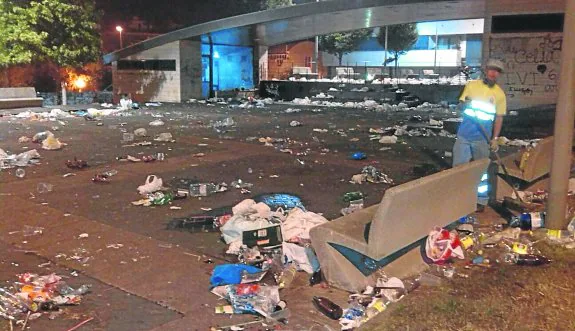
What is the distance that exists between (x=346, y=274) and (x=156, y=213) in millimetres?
3447

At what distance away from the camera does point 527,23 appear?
2170 cm

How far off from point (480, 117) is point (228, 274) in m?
4.10

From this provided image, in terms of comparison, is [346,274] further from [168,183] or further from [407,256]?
[168,183]

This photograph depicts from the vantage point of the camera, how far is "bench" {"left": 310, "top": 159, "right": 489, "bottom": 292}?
4.62 m

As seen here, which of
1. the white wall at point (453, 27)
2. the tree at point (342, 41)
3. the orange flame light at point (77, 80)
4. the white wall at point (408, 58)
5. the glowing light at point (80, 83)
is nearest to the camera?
the orange flame light at point (77, 80)

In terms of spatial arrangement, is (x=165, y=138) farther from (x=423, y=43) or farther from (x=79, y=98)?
(x=423, y=43)

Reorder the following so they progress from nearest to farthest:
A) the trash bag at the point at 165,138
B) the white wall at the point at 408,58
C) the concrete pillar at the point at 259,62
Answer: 1. the trash bag at the point at 165,138
2. the concrete pillar at the point at 259,62
3. the white wall at the point at 408,58

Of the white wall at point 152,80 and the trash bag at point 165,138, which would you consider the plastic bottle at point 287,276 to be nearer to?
the trash bag at point 165,138

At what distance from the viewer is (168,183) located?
30.6 feet

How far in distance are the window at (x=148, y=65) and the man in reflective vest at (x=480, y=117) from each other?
2351cm

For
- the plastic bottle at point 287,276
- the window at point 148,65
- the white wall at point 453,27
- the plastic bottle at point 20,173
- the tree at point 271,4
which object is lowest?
the plastic bottle at point 287,276

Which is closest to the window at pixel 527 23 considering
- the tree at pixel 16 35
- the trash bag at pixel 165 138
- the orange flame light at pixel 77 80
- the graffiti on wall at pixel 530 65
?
the graffiti on wall at pixel 530 65

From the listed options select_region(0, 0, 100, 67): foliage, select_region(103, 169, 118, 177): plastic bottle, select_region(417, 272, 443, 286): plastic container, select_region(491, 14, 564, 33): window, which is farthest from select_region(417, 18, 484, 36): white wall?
select_region(417, 272, 443, 286): plastic container

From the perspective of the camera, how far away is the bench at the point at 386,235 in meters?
4.62
